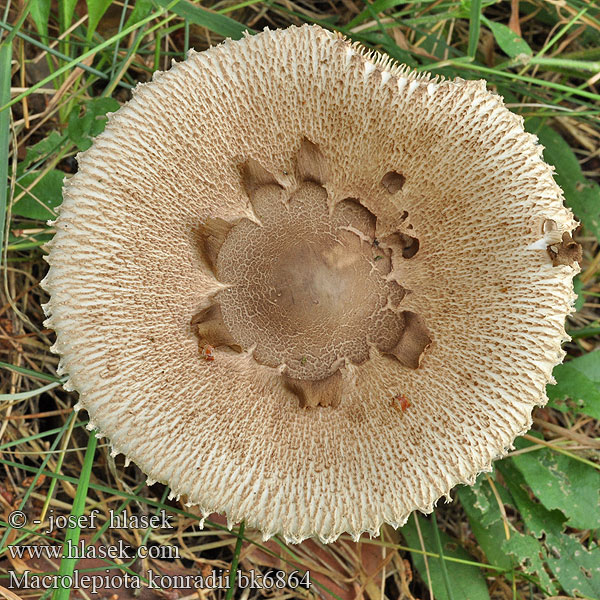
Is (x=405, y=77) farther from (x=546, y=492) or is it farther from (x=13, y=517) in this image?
(x=13, y=517)

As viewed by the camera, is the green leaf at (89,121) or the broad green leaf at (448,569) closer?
the green leaf at (89,121)

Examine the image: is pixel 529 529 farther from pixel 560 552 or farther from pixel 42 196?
pixel 42 196

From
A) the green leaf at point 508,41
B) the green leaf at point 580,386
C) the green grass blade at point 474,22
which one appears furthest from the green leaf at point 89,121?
the green leaf at point 580,386

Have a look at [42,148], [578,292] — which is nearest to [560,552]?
[578,292]

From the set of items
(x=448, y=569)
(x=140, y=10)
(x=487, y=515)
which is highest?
(x=140, y=10)

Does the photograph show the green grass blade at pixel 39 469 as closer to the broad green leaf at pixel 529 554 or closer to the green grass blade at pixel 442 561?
the green grass blade at pixel 442 561

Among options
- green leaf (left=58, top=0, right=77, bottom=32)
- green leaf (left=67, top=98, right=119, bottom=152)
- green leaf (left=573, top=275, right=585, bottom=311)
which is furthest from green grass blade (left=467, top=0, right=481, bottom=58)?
→ green leaf (left=58, top=0, right=77, bottom=32)
